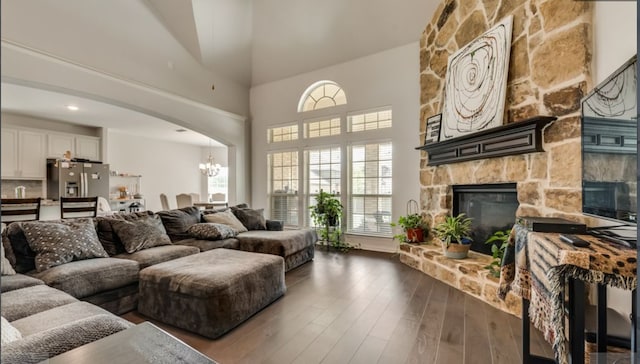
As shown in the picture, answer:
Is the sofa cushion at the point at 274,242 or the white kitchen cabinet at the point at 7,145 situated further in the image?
the sofa cushion at the point at 274,242

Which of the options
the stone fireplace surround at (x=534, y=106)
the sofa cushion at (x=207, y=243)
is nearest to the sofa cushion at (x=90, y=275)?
the sofa cushion at (x=207, y=243)

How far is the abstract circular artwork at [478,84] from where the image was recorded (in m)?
2.98

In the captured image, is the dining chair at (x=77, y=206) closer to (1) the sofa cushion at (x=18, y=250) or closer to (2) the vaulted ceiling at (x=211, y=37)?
(2) the vaulted ceiling at (x=211, y=37)

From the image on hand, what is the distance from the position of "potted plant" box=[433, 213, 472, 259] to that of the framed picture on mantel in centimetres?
119

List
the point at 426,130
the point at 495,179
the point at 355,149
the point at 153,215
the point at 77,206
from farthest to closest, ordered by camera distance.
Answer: the point at 355,149, the point at 426,130, the point at 77,206, the point at 153,215, the point at 495,179

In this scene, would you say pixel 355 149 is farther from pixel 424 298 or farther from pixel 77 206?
pixel 77 206

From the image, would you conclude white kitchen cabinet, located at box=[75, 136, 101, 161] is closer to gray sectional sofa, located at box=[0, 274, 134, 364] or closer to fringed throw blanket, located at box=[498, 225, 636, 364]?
gray sectional sofa, located at box=[0, 274, 134, 364]

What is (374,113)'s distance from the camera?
5.10m

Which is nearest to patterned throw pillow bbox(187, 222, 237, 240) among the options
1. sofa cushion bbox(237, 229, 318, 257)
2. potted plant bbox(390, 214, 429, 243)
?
sofa cushion bbox(237, 229, 318, 257)

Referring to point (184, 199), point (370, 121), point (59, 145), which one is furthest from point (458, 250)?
point (59, 145)

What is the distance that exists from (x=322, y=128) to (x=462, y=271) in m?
3.62

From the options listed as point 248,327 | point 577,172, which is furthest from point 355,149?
point 248,327

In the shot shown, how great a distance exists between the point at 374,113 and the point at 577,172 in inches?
126

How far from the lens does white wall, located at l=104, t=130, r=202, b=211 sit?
783cm
